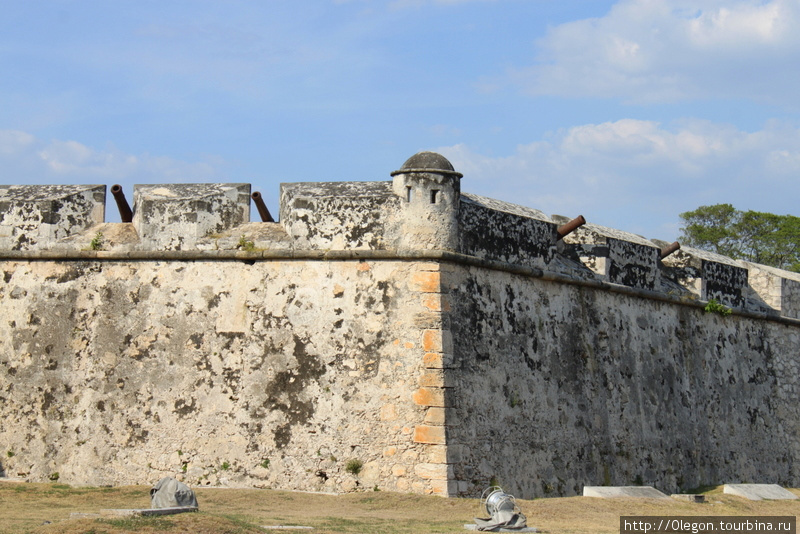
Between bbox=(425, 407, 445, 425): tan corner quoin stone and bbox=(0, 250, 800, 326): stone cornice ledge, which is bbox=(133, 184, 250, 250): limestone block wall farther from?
bbox=(425, 407, 445, 425): tan corner quoin stone

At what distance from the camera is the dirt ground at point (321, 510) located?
318 inches

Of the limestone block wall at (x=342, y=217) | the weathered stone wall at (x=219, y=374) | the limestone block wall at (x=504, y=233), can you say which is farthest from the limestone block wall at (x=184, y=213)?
the limestone block wall at (x=504, y=233)

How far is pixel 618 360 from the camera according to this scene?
541 inches

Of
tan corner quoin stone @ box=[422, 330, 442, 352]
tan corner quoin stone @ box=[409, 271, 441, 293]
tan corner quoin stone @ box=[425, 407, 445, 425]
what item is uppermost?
tan corner quoin stone @ box=[409, 271, 441, 293]

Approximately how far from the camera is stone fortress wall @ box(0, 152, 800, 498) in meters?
10.9

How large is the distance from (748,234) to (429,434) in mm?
25633

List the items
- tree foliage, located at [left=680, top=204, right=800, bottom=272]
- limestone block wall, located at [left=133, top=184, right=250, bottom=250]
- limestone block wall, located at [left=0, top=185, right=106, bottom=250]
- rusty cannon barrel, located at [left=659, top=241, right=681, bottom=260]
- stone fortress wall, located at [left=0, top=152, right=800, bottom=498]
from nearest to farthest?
stone fortress wall, located at [left=0, top=152, right=800, bottom=498] < limestone block wall, located at [left=133, top=184, right=250, bottom=250] < limestone block wall, located at [left=0, top=185, right=106, bottom=250] < rusty cannon barrel, located at [left=659, top=241, right=681, bottom=260] < tree foliage, located at [left=680, top=204, right=800, bottom=272]

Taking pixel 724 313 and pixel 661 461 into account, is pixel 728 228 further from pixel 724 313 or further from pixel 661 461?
pixel 661 461

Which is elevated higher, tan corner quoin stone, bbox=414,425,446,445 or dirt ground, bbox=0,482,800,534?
tan corner quoin stone, bbox=414,425,446,445

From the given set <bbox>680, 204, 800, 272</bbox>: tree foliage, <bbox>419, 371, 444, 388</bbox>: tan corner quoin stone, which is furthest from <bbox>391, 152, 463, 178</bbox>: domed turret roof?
<bbox>680, 204, 800, 272</bbox>: tree foliage

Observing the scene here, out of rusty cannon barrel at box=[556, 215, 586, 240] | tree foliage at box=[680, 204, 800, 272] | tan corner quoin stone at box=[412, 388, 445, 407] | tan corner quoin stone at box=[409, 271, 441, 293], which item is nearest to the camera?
tan corner quoin stone at box=[412, 388, 445, 407]

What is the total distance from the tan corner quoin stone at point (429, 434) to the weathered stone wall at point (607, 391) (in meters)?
0.17

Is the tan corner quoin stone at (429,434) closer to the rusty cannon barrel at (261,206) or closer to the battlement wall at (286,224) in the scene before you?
the battlement wall at (286,224)

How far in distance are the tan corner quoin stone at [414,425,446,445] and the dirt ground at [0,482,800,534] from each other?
0.57 meters
